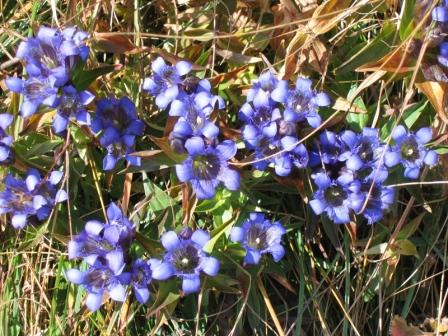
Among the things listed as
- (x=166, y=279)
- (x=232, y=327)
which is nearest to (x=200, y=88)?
(x=166, y=279)

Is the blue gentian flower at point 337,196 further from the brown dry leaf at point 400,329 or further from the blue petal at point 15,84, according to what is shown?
the blue petal at point 15,84

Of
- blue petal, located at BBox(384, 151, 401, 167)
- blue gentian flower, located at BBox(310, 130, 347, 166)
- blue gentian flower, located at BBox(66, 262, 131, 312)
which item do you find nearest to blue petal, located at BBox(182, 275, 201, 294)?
blue gentian flower, located at BBox(66, 262, 131, 312)

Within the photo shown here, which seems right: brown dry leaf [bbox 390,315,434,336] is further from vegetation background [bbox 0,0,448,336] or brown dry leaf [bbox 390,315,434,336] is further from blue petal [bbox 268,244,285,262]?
blue petal [bbox 268,244,285,262]

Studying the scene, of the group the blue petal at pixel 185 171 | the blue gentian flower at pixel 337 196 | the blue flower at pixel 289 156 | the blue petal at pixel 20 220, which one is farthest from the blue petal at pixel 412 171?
the blue petal at pixel 20 220

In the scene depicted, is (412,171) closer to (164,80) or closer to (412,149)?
(412,149)

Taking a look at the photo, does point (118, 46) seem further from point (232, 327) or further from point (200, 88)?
point (232, 327)

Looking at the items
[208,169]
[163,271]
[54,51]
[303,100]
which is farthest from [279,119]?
[54,51]
